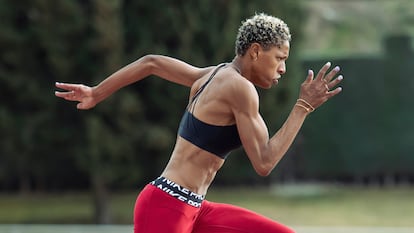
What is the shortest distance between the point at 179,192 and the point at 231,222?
0.29 m

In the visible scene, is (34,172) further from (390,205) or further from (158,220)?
(158,220)

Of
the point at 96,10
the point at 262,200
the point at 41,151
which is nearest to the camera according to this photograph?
the point at 96,10

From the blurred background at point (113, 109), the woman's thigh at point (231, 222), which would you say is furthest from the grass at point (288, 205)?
the woman's thigh at point (231, 222)

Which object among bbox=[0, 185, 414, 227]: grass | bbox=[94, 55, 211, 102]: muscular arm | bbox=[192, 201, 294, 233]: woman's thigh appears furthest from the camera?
bbox=[0, 185, 414, 227]: grass

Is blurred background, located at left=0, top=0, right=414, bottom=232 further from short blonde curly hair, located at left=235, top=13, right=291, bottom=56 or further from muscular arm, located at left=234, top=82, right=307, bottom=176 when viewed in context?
muscular arm, located at left=234, top=82, right=307, bottom=176

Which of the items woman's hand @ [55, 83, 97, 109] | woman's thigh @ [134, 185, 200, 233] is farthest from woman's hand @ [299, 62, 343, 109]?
woman's hand @ [55, 83, 97, 109]

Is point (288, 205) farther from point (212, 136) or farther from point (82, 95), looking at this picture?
point (212, 136)

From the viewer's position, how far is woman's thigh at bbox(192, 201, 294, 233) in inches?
147

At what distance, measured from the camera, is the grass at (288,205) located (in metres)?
12.4

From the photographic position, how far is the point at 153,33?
11.3m

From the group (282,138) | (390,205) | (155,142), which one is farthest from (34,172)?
(282,138)

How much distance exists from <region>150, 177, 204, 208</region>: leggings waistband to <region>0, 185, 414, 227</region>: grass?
8.14 m

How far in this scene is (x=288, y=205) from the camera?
46.6 ft

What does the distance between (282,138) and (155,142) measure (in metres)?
7.70
